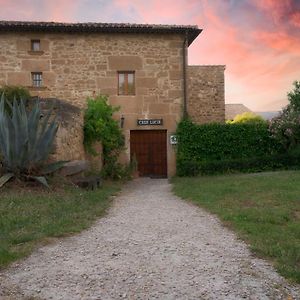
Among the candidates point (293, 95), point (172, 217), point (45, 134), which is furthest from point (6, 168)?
point (293, 95)

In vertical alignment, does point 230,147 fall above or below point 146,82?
below

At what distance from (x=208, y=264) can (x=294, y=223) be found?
2.71 m

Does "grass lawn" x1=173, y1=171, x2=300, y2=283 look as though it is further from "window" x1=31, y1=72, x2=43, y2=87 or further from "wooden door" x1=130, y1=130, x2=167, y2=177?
"window" x1=31, y1=72, x2=43, y2=87

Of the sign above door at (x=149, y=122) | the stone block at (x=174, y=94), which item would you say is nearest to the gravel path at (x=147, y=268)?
the sign above door at (x=149, y=122)

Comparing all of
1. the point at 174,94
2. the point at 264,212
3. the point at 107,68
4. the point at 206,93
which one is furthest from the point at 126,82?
the point at 264,212

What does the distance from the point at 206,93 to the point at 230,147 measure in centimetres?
332

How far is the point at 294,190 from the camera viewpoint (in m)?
9.57

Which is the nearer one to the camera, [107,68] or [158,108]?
[107,68]

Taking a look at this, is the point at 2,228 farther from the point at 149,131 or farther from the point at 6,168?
the point at 149,131

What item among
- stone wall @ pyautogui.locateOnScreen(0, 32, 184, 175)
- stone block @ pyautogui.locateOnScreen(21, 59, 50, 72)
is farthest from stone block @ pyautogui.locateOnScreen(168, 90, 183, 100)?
stone block @ pyautogui.locateOnScreen(21, 59, 50, 72)

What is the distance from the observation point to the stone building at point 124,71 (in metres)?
16.5

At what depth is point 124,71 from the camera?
17031 millimetres

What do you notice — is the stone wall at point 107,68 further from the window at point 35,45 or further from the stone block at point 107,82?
the window at point 35,45

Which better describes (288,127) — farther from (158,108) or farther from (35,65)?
(35,65)
